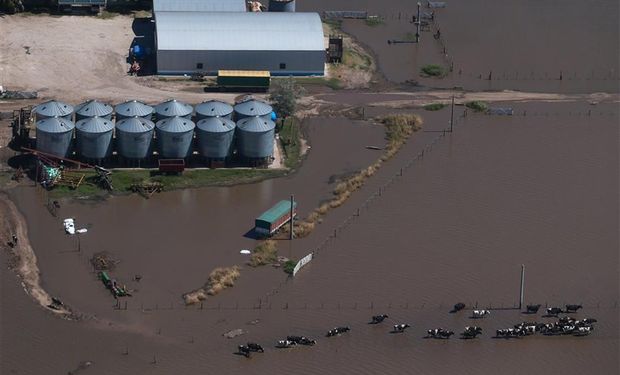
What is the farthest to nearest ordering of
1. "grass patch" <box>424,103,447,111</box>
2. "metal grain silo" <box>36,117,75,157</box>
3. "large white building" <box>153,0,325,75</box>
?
"large white building" <box>153,0,325,75</box> < "grass patch" <box>424,103,447,111</box> < "metal grain silo" <box>36,117,75,157</box>

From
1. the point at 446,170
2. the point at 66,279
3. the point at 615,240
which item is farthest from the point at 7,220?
the point at 615,240

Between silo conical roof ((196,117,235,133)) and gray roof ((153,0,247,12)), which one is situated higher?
gray roof ((153,0,247,12))

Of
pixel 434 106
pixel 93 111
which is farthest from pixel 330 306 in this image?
pixel 434 106

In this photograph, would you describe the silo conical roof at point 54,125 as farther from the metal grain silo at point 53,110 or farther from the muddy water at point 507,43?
the muddy water at point 507,43

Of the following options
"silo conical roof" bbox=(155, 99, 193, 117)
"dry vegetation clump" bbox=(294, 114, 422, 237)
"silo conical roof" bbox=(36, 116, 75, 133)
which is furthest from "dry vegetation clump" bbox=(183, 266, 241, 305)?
"silo conical roof" bbox=(155, 99, 193, 117)

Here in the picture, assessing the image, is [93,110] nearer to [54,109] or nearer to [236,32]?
[54,109]

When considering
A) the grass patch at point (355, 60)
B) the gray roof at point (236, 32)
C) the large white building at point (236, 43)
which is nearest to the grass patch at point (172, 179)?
the large white building at point (236, 43)

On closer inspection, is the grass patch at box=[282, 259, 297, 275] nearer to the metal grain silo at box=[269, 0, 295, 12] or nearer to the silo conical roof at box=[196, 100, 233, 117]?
the silo conical roof at box=[196, 100, 233, 117]
